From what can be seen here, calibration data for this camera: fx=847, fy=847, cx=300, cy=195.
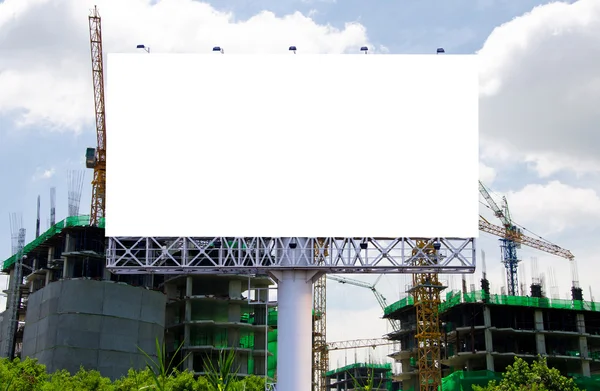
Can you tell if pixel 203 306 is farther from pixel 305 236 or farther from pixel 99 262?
pixel 305 236

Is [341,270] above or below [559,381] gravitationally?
above

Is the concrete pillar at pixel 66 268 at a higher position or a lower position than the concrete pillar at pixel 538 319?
higher

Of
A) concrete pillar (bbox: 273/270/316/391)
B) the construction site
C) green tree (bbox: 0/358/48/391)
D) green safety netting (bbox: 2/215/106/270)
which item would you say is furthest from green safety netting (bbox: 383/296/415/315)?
concrete pillar (bbox: 273/270/316/391)

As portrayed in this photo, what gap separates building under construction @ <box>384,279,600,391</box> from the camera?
11081cm

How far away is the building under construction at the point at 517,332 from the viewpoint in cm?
11081

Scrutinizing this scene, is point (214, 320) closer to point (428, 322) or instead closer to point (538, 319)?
point (428, 322)

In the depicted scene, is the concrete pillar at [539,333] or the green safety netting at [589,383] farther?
the concrete pillar at [539,333]

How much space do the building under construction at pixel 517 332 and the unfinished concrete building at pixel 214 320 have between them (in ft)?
83.7

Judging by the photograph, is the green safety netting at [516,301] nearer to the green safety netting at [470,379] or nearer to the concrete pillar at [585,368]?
the concrete pillar at [585,368]

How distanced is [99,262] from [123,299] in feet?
38.7

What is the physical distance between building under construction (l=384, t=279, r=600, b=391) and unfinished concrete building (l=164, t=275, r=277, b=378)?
83.7 feet

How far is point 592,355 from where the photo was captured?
116m

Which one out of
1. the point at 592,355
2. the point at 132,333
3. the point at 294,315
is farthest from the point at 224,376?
the point at 592,355

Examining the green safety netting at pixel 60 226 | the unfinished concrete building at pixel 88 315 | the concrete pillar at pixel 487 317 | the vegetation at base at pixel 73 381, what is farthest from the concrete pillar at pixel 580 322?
the green safety netting at pixel 60 226
